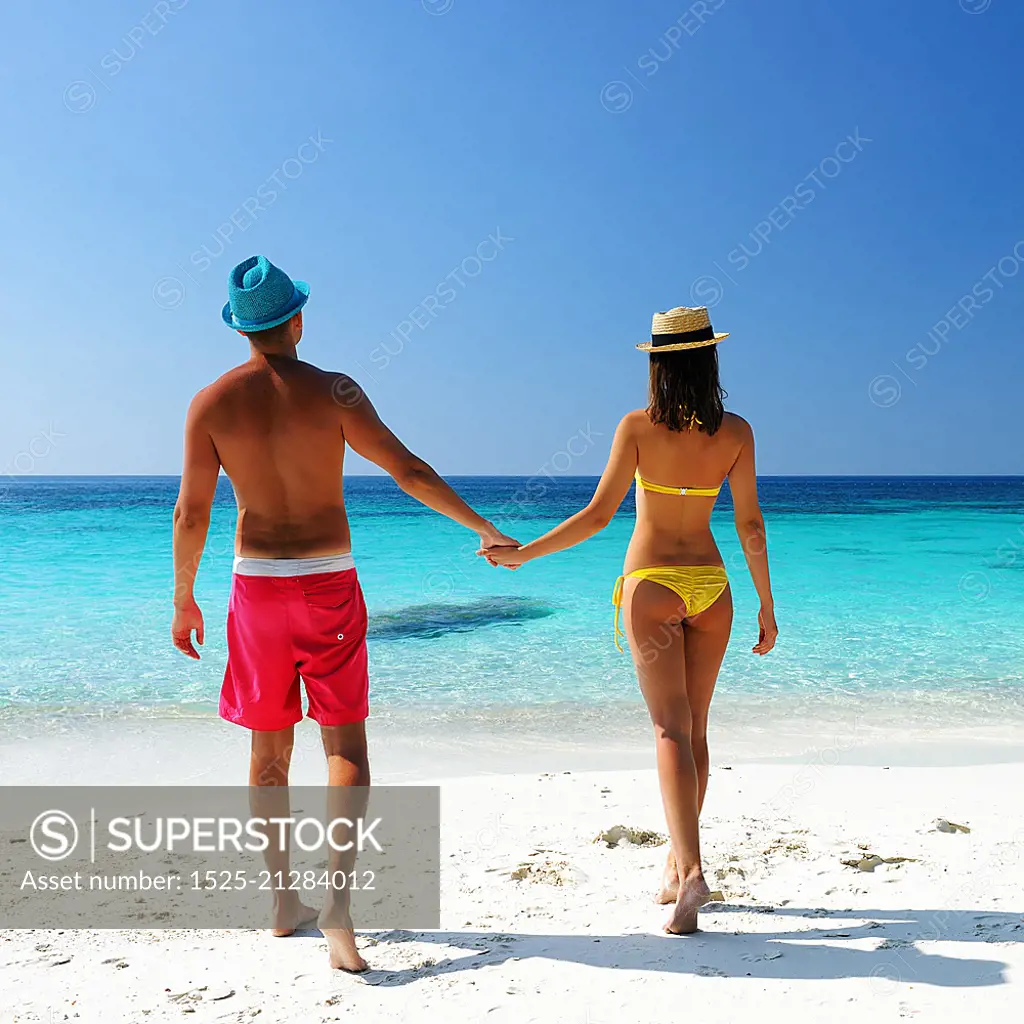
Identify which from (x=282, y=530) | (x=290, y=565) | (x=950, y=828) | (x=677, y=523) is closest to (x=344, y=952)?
(x=290, y=565)

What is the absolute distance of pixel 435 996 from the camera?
236 centimetres

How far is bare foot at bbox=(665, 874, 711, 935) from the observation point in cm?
268

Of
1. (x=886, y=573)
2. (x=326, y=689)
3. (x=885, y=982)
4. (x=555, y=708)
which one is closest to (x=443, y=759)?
(x=555, y=708)

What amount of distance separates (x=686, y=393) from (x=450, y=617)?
7904 mm

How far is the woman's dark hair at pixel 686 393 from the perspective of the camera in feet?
9.38

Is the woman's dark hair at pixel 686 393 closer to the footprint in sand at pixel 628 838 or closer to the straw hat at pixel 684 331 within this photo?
the straw hat at pixel 684 331

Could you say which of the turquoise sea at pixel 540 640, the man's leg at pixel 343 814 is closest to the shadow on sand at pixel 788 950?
the man's leg at pixel 343 814

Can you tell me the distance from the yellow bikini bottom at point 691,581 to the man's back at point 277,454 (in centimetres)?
101

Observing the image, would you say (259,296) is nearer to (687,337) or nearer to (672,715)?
(687,337)

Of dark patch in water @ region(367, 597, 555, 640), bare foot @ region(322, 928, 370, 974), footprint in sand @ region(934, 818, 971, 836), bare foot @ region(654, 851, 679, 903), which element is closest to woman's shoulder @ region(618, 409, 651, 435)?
bare foot @ region(654, 851, 679, 903)

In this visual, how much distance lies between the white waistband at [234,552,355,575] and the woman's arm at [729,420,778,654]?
132 cm

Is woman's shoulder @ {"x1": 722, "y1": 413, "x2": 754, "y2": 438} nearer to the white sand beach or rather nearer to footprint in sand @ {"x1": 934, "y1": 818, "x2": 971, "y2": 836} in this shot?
the white sand beach

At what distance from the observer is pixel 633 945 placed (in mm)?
2623

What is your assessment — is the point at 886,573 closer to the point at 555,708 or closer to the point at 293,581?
the point at 555,708
